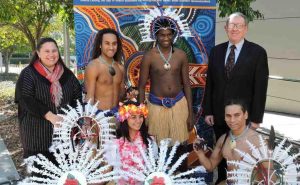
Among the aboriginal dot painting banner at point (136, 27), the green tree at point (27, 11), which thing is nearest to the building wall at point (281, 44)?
the green tree at point (27, 11)

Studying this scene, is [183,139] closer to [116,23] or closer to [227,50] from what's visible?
[227,50]

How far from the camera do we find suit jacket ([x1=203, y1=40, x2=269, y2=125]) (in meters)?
3.76

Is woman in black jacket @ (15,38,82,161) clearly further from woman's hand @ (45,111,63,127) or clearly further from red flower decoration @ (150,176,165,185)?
red flower decoration @ (150,176,165,185)

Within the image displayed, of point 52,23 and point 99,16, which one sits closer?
point 99,16

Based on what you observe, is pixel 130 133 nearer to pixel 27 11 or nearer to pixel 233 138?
pixel 233 138

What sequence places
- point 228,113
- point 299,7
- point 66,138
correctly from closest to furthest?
1. point 66,138
2. point 228,113
3. point 299,7

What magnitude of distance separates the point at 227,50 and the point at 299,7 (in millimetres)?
6431

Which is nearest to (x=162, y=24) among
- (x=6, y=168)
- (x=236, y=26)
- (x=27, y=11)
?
(x=236, y=26)

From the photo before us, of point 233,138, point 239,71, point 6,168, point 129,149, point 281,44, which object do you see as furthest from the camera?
point 281,44

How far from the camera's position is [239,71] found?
3.78 m

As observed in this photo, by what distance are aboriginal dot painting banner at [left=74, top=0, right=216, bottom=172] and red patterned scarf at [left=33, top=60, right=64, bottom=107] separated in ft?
3.74

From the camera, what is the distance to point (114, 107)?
157 inches

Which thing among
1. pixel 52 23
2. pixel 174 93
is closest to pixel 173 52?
pixel 174 93

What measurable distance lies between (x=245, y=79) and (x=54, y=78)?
1.76m
